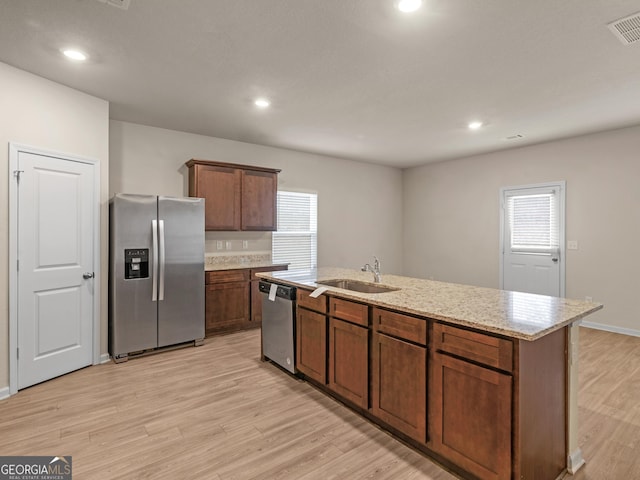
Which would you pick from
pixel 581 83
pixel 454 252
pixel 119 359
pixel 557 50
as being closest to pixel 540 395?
pixel 557 50

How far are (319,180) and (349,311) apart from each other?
4.08 metres

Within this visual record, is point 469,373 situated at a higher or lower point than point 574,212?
lower

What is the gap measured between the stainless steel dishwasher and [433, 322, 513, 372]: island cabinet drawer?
5.07ft

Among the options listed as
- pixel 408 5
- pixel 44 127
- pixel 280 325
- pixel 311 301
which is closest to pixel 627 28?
pixel 408 5

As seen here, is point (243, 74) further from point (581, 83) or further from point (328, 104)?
point (581, 83)

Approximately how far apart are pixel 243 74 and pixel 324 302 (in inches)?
83.4

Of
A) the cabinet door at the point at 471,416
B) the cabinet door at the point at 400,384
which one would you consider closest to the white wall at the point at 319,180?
the cabinet door at the point at 400,384

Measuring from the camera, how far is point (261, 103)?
12.3 ft

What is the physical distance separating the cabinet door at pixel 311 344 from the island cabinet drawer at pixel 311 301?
0.15 ft

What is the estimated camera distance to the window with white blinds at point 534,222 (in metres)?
5.33

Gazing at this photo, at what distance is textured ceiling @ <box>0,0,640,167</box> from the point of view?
220 centimetres

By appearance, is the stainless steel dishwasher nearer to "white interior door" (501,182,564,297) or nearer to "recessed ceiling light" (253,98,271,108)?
"recessed ceiling light" (253,98,271,108)

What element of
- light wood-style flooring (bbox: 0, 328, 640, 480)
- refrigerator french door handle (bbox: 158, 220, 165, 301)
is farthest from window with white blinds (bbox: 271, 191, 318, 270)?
light wood-style flooring (bbox: 0, 328, 640, 480)

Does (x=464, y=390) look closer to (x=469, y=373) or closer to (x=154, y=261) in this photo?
(x=469, y=373)
